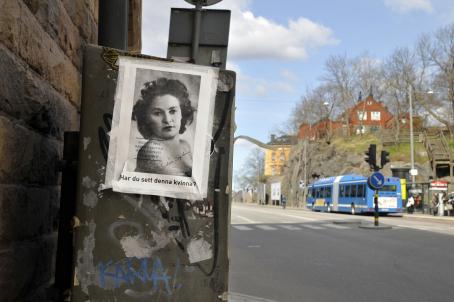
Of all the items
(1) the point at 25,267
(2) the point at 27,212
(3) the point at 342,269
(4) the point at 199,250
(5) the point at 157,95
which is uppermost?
(5) the point at 157,95

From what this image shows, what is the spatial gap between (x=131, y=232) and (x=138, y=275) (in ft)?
0.65

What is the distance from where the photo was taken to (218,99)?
8.81 ft

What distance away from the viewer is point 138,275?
2.49 m

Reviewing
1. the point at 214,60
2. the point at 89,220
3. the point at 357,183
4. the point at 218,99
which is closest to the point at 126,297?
the point at 89,220

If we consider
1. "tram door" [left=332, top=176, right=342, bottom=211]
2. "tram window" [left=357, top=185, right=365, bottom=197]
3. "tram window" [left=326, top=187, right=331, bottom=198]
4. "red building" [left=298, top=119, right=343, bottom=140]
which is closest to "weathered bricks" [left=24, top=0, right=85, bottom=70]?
"tram window" [left=357, top=185, right=365, bottom=197]

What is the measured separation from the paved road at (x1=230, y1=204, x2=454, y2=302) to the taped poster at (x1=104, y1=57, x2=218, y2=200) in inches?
194

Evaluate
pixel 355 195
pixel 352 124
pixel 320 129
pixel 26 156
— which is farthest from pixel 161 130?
pixel 320 129

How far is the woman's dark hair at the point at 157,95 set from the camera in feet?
8.50

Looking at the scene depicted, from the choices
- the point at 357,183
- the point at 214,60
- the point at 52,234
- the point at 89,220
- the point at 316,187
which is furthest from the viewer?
the point at 316,187

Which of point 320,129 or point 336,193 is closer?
point 336,193

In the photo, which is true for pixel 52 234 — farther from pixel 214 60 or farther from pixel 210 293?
pixel 214 60

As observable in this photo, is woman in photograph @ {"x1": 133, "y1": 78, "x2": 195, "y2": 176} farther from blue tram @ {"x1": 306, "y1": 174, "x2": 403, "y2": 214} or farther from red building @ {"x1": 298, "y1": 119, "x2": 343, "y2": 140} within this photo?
red building @ {"x1": 298, "y1": 119, "x2": 343, "y2": 140}

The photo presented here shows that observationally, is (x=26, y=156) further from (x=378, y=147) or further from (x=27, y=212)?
(x=378, y=147)

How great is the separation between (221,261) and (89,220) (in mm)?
649
